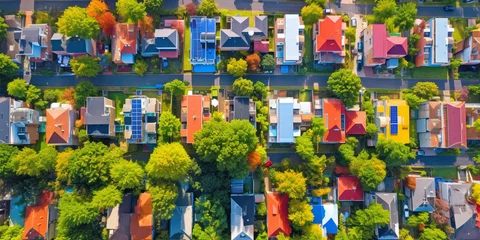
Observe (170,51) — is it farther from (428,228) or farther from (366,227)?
(428,228)

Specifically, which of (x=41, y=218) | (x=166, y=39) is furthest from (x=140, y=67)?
(x=41, y=218)

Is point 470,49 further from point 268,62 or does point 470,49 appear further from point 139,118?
point 139,118

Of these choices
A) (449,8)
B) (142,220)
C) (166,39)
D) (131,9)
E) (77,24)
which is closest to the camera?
(77,24)

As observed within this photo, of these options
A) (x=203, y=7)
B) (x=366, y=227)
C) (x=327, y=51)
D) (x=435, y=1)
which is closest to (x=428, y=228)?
(x=366, y=227)

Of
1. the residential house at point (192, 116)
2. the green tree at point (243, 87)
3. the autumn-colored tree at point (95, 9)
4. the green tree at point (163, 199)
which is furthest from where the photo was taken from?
the green tree at point (243, 87)

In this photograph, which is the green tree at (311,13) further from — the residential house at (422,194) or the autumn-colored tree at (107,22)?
the residential house at (422,194)

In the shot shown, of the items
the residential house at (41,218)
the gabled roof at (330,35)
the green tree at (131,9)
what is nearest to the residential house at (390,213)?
the gabled roof at (330,35)
